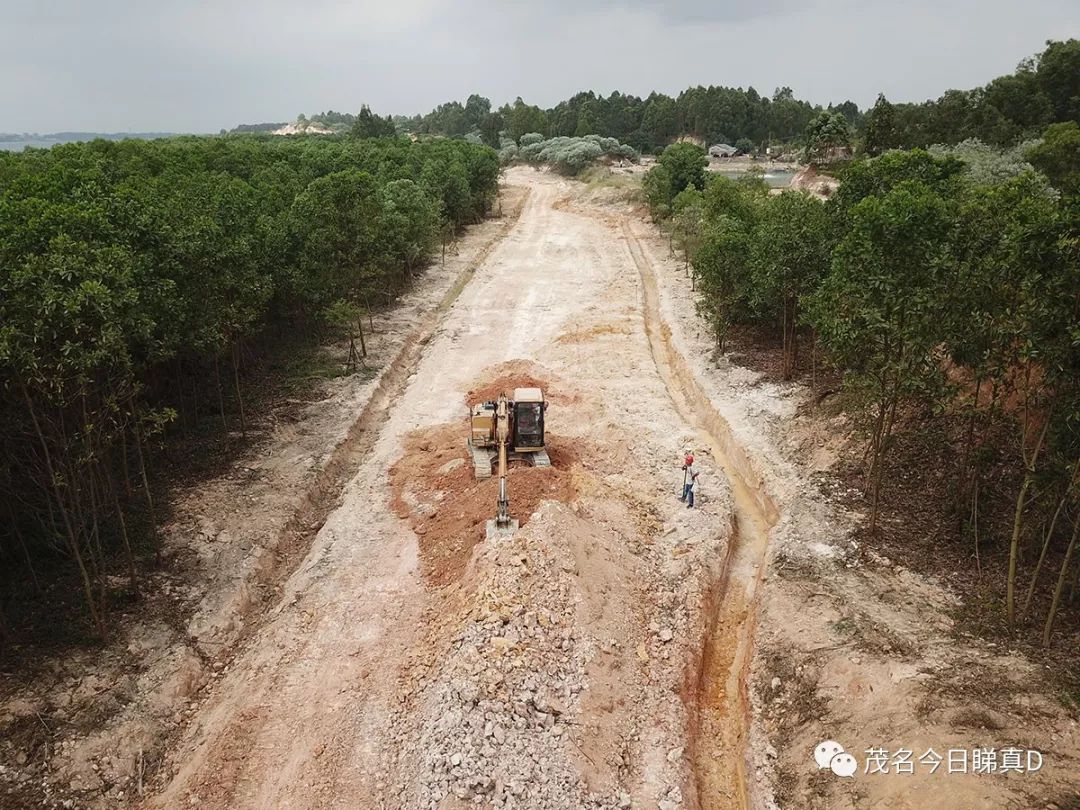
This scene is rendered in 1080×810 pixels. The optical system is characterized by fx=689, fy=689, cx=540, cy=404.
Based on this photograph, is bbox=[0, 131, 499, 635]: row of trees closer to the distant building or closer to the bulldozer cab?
the bulldozer cab

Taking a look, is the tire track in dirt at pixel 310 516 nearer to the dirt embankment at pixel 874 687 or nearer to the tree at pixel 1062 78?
the dirt embankment at pixel 874 687

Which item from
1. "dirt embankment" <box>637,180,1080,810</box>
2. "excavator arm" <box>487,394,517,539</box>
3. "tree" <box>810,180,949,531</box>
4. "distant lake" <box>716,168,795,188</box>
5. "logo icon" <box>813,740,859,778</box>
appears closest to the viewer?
"dirt embankment" <box>637,180,1080,810</box>

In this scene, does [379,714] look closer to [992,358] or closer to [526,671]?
[526,671]

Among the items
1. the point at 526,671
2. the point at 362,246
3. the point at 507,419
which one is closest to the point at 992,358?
the point at 526,671

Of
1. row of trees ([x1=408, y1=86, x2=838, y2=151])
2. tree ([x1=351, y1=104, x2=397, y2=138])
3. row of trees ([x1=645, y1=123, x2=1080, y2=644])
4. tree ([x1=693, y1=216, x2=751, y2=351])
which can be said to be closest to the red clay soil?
row of trees ([x1=645, y1=123, x2=1080, y2=644])

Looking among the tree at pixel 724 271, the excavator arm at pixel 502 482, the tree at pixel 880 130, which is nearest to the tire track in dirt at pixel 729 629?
the tree at pixel 724 271

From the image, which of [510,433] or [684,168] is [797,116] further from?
[510,433]
